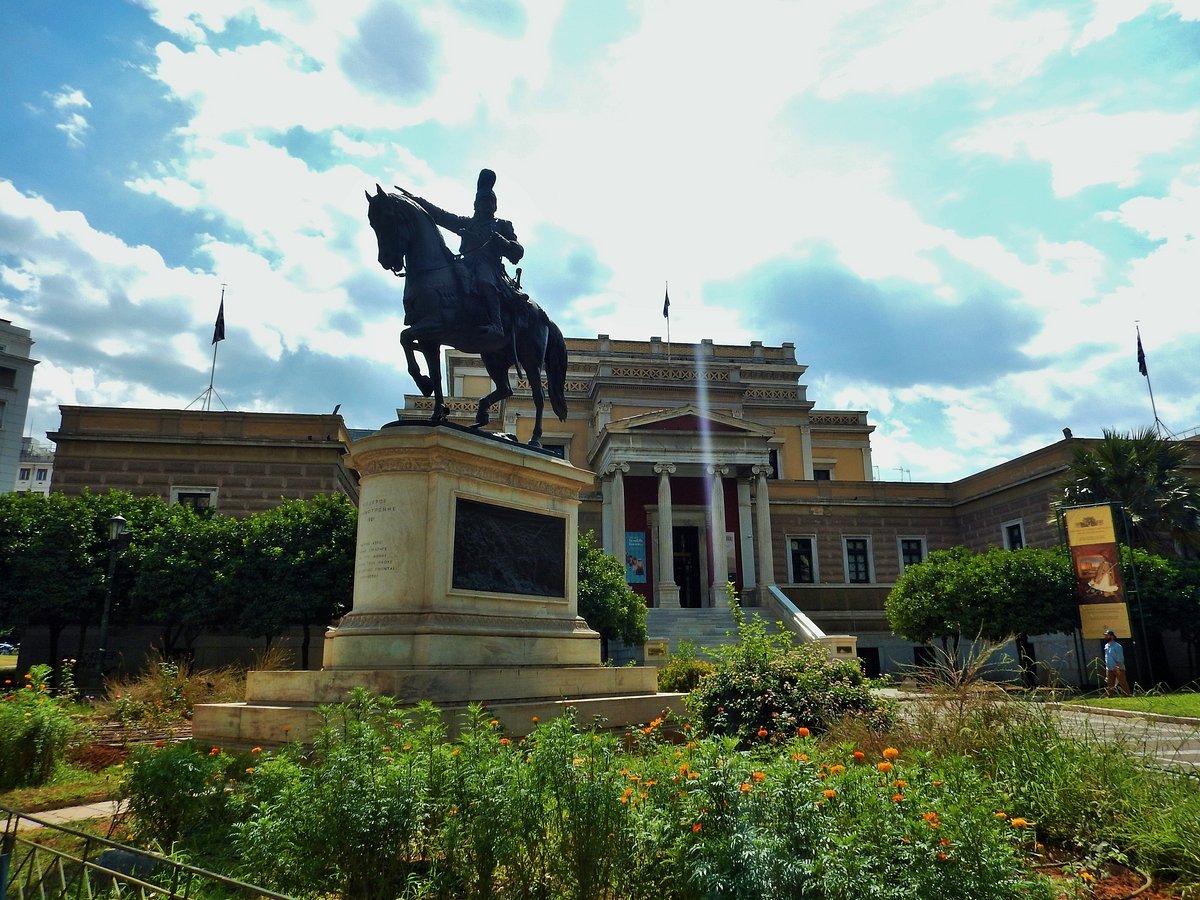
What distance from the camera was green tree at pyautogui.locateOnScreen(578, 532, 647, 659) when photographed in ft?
78.0

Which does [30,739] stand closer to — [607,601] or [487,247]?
[487,247]

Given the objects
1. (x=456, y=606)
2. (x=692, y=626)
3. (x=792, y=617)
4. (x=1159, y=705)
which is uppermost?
(x=792, y=617)

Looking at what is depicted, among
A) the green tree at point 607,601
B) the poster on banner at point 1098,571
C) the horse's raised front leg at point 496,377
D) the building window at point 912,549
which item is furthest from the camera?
the building window at point 912,549

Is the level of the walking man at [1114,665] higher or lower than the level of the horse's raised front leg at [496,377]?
lower

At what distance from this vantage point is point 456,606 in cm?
962

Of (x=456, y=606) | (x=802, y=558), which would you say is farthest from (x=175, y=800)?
(x=802, y=558)

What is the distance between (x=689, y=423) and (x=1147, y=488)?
654 inches

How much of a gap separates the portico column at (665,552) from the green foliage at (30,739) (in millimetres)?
25028

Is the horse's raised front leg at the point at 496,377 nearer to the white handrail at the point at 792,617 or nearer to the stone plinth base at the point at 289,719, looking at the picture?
the stone plinth base at the point at 289,719

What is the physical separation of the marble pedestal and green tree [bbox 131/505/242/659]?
1511cm

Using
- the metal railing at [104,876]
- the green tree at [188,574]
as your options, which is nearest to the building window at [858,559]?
the green tree at [188,574]

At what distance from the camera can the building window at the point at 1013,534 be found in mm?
35125

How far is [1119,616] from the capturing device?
20.6 metres

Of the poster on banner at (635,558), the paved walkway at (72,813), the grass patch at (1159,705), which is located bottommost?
the paved walkway at (72,813)
